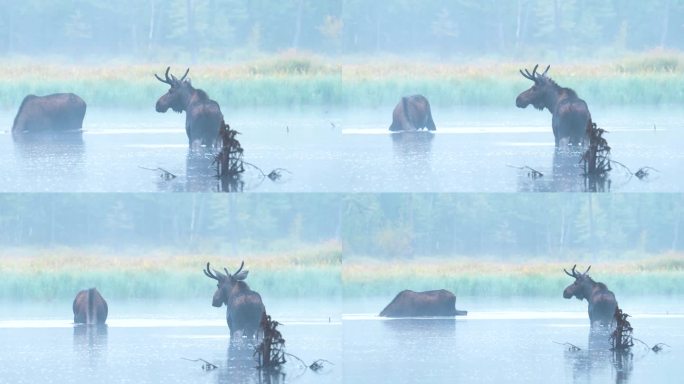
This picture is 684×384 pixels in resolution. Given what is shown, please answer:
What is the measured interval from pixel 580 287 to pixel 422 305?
2.61 feet

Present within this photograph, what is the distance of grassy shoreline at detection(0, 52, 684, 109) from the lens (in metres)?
7.51

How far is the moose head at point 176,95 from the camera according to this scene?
7477 mm

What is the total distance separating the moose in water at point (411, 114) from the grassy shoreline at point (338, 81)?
0.05 meters

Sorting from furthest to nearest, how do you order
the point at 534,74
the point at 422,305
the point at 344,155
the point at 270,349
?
the point at 422,305
the point at 534,74
the point at 344,155
the point at 270,349

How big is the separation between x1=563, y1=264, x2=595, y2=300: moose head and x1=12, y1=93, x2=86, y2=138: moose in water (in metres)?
2.59

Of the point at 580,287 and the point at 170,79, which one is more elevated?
the point at 170,79

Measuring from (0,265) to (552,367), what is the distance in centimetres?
276

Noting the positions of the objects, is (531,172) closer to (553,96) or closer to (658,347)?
(553,96)

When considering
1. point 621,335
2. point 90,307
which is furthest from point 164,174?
point 621,335

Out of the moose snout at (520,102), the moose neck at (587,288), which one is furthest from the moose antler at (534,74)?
the moose neck at (587,288)

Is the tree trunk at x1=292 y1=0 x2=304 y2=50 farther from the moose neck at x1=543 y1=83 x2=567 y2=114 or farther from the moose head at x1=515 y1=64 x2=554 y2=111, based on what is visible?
the moose neck at x1=543 y1=83 x2=567 y2=114

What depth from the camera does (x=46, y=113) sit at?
753 cm

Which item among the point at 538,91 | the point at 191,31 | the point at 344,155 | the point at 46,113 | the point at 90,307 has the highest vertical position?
→ the point at 191,31

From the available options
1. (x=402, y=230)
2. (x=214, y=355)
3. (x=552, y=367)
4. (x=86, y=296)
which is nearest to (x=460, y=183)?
(x=402, y=230)
